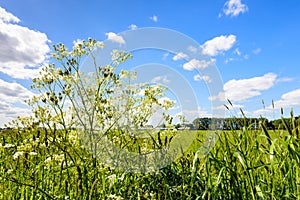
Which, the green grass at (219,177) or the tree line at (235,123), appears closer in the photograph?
the green grass at (219,177)

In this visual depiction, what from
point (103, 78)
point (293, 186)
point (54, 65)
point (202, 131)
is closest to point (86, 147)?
point (103, 78)

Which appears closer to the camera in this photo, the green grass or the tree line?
the green grass

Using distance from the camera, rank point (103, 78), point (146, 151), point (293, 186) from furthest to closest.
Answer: point (103, 78) < point (146, 151) < point (293, 186)

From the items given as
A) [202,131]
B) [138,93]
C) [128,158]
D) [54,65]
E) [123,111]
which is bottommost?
[128,158]

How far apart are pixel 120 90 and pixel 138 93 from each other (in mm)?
226

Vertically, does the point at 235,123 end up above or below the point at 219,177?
above

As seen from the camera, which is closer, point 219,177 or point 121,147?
point 219,177

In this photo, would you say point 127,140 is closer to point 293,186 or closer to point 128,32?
point 128,32

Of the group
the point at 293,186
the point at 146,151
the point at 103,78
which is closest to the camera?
the point at 293,186

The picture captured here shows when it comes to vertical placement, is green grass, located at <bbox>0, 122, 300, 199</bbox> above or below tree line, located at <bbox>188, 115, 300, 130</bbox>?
below

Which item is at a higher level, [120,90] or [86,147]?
[120,90]

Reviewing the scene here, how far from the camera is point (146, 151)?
10.2ft

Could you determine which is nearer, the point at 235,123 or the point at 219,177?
the point at 219,177

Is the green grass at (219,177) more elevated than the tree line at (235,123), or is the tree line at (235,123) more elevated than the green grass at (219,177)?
the tree line at (235,123)
